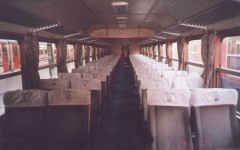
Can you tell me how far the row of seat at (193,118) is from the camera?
3.43 metres

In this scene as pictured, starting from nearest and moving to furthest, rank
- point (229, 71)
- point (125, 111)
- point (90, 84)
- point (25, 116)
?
1. point (25, 116)
2. point (90, 84)
3. point (229, 71)
4. point (125, 111)

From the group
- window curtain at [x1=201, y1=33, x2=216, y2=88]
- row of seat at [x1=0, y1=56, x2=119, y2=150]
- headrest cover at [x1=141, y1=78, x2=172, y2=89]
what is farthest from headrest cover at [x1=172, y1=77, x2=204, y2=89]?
row of seat at [x1=0, y1=56, x2=119, y2=150]

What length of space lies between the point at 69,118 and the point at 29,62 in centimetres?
353

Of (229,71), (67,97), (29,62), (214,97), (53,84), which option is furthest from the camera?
(29,62)

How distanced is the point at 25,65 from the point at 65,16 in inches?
167

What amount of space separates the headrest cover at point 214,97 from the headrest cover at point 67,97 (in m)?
1.87

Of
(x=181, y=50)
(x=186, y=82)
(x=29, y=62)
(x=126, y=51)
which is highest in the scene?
(x=126, y=51)

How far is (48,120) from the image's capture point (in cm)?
381

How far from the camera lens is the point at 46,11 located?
7762mm

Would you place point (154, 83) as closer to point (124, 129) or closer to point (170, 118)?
point (170, 118)

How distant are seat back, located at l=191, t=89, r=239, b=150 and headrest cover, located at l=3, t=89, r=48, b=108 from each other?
2.63 metres

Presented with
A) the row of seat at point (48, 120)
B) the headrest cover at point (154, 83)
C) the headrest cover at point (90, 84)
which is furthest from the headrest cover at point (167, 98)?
the headrest cover at point (90, 84)

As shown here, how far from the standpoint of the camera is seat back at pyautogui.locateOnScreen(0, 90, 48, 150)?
3771 mm

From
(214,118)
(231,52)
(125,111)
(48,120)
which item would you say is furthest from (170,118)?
(231,52)
